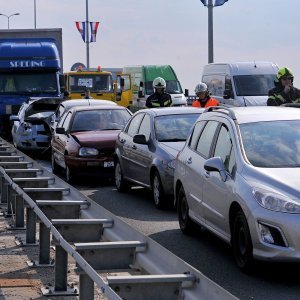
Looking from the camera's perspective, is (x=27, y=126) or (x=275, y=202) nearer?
(x=275, y=202)

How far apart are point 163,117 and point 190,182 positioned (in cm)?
525

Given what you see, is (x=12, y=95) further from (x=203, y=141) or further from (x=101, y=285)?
(x=101, y=285)

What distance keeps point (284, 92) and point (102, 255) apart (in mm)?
10266

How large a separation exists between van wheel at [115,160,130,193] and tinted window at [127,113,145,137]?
2.13ft

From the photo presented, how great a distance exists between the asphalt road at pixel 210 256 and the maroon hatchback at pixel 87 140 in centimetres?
237

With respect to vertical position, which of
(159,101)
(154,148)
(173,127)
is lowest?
(154,148)

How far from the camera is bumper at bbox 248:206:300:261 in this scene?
348 inches

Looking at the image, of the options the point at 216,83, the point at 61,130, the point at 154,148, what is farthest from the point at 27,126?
the point at 154,148

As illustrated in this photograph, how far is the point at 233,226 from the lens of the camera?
388 inches

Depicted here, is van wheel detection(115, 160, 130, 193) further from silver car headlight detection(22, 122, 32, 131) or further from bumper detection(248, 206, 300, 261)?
silver car headlight detection(22, 122, 32, 131)

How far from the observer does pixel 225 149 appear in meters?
10.6

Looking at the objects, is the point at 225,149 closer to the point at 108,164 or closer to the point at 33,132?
the point at 108,164

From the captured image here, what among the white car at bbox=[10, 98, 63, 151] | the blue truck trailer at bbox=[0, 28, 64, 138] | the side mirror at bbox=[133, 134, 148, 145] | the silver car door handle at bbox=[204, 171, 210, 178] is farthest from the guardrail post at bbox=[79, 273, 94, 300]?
the blue truck trailer at bbox=[0, 28, 64, 138]

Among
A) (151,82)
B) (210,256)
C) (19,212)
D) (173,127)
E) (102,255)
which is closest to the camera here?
(102,255)
